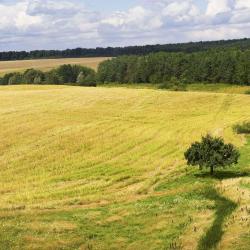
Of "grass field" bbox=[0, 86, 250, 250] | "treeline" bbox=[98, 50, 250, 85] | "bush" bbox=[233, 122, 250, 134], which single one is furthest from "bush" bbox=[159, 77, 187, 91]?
"bush" bbox=[233, 122, 250, 134]

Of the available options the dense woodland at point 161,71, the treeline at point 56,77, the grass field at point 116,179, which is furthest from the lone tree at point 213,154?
the treeline at point 56,77

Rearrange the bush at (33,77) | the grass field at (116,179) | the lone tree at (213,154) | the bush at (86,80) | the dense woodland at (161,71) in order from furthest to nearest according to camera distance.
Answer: the bush at (33,77)
the bush at (86,80)
the dense woodland at (161,71)
the lone tree at (213,154)
the grass field at (116,179)

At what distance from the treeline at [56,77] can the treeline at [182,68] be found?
7.03 m

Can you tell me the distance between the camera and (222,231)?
96.7 feet

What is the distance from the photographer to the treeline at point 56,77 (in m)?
172

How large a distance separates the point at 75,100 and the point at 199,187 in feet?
190

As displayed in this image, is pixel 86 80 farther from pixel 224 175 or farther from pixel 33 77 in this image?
pixel 224 175

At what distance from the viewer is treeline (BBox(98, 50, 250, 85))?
6024 inches

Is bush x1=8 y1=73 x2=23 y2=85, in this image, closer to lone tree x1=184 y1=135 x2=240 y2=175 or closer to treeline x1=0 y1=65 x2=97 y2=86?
treeline x1=0 y1=65 x2=97 y2=86

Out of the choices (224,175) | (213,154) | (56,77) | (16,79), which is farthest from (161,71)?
(213,154)

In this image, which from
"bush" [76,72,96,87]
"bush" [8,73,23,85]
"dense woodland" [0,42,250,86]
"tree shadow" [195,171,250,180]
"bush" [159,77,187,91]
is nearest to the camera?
"tree shadow" [195,171,250,180]

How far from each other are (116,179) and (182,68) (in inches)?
4850

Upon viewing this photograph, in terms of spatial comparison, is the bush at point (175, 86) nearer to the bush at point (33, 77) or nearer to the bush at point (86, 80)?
the bush at point (86, 80)

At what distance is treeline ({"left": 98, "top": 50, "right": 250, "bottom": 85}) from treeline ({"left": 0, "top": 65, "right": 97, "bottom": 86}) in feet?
23.1
